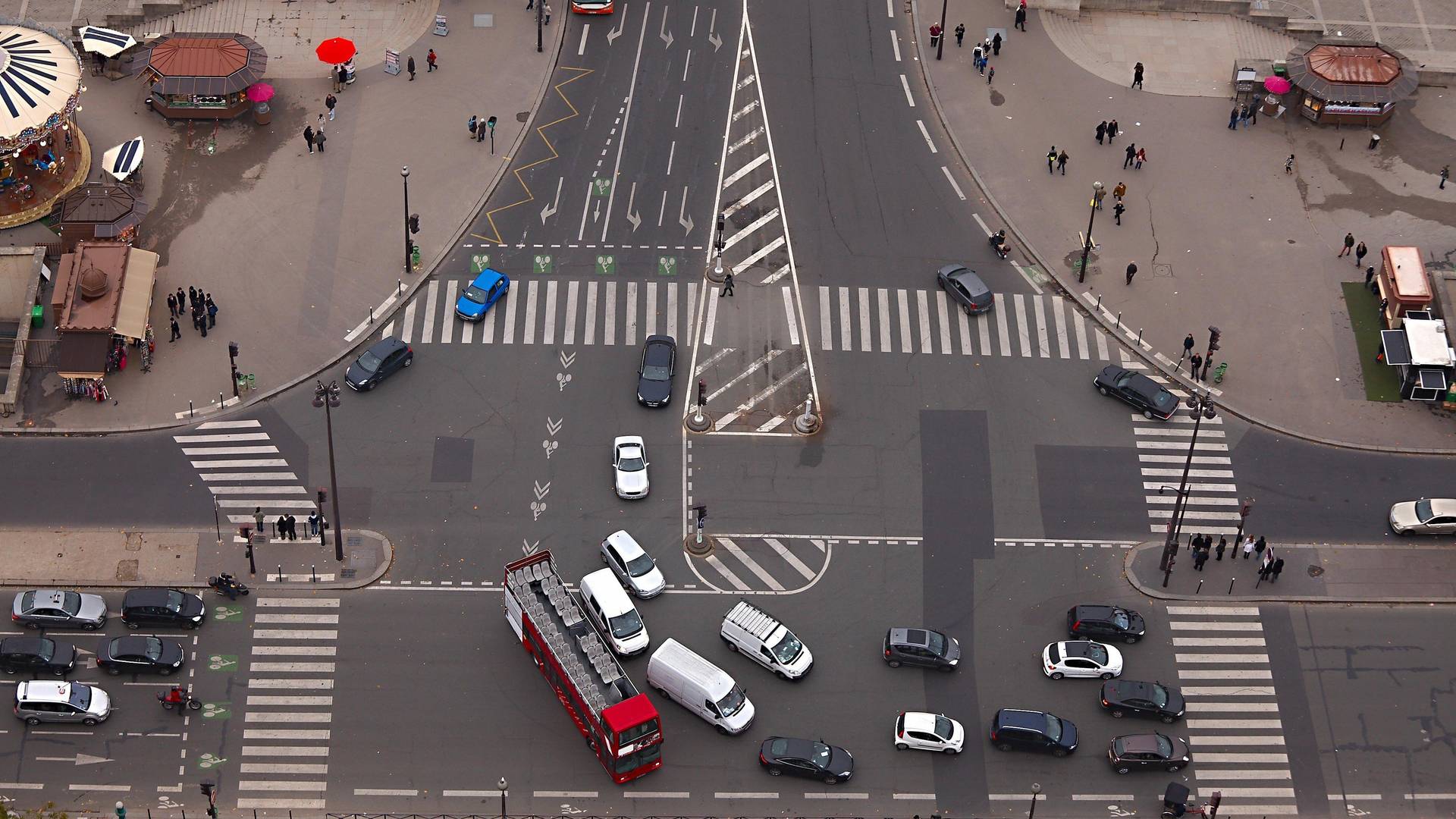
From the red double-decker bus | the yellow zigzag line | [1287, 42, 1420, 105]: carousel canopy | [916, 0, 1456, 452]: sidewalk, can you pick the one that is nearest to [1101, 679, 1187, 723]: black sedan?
[916, 0, 1456, 452]: sidewalk

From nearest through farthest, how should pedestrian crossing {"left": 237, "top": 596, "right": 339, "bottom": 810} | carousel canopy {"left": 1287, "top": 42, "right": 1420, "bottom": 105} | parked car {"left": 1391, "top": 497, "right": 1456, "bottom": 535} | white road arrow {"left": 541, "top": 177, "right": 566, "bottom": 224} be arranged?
pedestrian crossing {"left": 237, "top": 596, "right": 339, "bottom": 810} < parked car {"left": 1391, "top": 497, "right": 1456, "bottom": 535} < white road arrow {"left": 541, "top": 177, "right": 566, "bottom": 224} < carousel canopy {"left": 1287, "top": 42, "right": 1420, "bottom": 105}

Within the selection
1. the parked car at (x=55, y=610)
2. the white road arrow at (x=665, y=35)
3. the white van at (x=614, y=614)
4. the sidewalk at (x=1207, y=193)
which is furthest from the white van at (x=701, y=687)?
the white road arrow at (x=665, y=35)

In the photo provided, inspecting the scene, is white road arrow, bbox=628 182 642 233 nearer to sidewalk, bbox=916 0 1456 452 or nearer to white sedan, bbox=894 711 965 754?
sidewalk, bbox=916 0 1456 452

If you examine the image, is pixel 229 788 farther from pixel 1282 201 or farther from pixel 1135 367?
pixel 1282 201

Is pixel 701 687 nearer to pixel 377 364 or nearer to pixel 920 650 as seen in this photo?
pixel 920 650

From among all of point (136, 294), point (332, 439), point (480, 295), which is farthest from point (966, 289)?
point (136, 294)

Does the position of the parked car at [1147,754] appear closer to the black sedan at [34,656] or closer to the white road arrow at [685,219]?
the white road arrow at [685,219]
